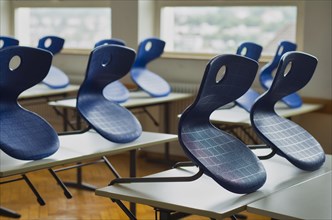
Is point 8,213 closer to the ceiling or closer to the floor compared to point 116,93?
closer to the floor

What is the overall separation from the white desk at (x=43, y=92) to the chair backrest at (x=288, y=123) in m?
3.11

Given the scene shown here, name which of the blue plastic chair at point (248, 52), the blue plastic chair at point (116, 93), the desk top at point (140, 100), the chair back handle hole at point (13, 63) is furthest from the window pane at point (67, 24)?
the chair back handle hole at point (13, 63)

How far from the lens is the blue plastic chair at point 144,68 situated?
6.10 meters

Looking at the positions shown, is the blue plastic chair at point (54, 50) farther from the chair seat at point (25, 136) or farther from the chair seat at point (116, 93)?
the chair seat at point (25, 136)

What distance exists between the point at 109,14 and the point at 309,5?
2.38 meters

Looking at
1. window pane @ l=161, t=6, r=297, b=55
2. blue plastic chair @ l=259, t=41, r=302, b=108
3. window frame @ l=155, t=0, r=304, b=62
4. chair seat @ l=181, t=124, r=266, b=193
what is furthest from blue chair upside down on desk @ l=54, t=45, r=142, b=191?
window pane @ l=161, t=6, r=297, b=55

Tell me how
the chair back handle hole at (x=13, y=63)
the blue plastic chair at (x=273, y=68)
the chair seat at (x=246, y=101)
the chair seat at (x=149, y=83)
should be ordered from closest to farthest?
1. the chair back handle hole at (x=13, y=63)
2. the chair seat at (x=246, y=101)
3. the blue plastic chair at (x=273, y=68)
4. the chair seat at (x=149, y=83)

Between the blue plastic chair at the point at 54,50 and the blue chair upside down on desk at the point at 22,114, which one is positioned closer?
the blue chair upside down on desk at the point at 22,114

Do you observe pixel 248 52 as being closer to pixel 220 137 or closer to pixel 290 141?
pixel 290 141

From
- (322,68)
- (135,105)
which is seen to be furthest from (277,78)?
(322,68)

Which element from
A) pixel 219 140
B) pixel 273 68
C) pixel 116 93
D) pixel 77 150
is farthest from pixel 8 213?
pixel 219 140

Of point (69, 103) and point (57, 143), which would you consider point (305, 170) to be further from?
point (69, 103)

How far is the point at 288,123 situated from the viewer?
3.29 metres

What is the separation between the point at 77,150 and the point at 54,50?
287 cm
